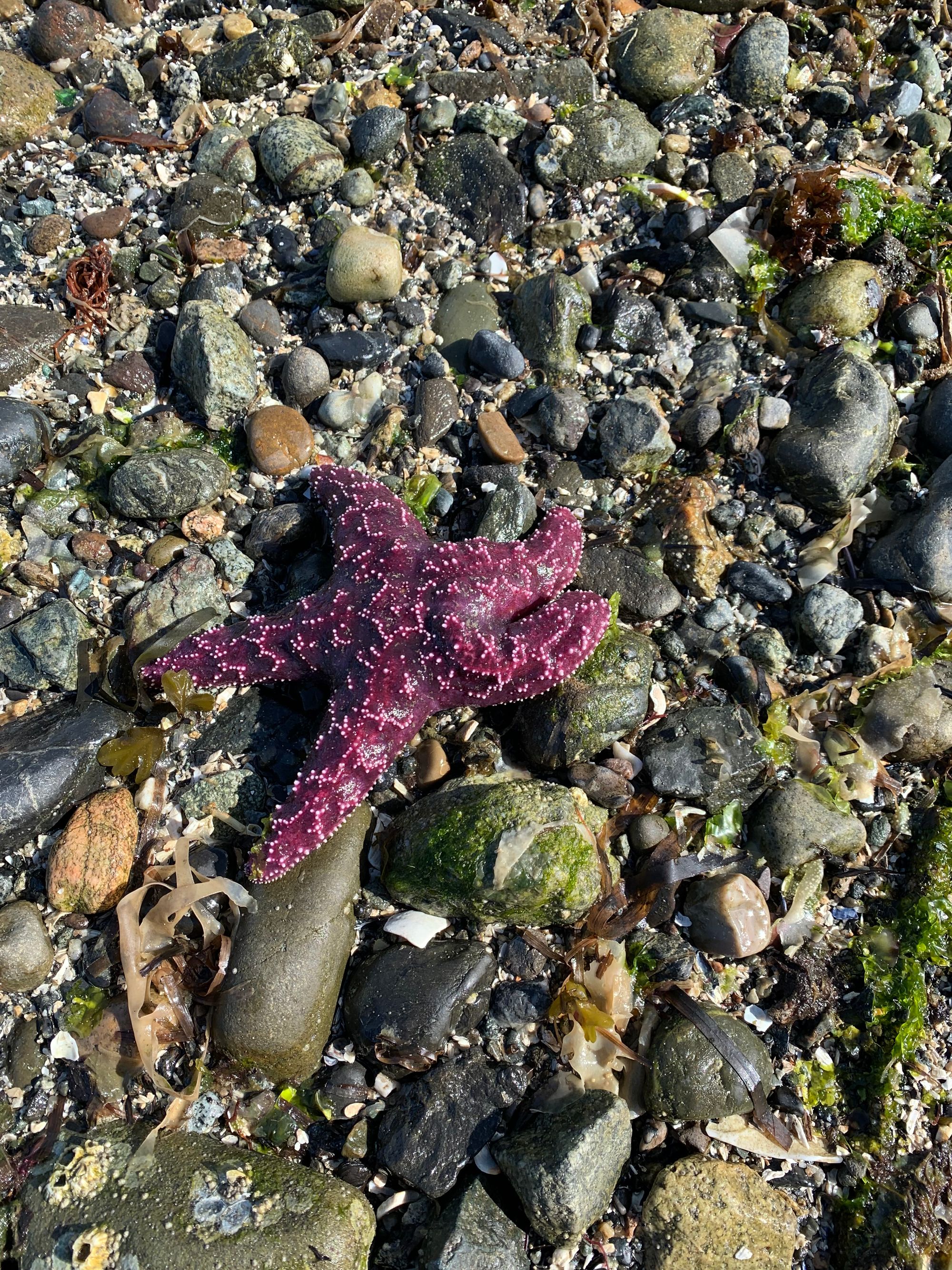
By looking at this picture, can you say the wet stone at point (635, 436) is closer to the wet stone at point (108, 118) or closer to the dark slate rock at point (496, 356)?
the dark slate rock at point (496, 356)

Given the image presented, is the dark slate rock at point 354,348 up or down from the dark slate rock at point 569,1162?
up

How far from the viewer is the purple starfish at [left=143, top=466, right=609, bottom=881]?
13.4 ft

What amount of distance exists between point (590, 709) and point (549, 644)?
1.49 feet

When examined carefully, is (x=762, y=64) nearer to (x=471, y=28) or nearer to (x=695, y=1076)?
(x=471, y=28)

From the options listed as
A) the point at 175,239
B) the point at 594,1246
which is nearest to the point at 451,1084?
the point at 594,1246

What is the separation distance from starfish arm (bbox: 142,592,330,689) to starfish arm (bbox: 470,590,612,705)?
97cm

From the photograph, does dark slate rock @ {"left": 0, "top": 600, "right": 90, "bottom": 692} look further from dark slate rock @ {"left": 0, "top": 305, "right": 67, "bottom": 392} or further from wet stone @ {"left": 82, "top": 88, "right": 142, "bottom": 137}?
wet stone @ {"left": 82, "top": 88, "right": 142, "bottom": 137}

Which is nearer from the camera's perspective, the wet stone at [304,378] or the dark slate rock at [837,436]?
the dark slate rock at [837,436]

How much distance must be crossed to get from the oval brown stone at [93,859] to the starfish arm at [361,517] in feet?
5.94

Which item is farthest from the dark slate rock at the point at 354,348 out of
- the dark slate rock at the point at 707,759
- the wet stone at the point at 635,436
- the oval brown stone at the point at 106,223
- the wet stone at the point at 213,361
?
the dark slate rock at the point at 707,759

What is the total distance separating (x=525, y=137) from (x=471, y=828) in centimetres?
482

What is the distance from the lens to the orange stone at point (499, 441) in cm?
497

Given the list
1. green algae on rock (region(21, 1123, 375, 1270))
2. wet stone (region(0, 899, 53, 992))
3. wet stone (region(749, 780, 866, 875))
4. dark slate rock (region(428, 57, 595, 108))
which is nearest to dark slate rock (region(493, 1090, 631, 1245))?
green algae on rock (region(21, 1123, 375, 1270))

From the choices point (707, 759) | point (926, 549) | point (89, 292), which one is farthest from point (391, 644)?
point (89, 292)
